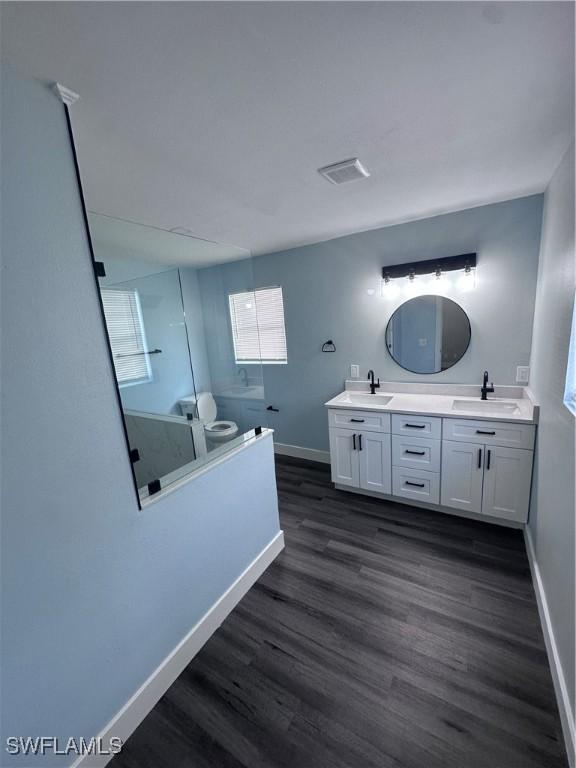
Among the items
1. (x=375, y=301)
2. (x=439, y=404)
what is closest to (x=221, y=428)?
(x=439, y=404)

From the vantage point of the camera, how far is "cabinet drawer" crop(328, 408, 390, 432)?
270 centimetres

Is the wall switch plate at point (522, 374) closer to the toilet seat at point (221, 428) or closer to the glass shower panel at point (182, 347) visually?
the glass shower panel at point (182, 347)

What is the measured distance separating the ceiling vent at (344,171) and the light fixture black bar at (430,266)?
3.97 feet

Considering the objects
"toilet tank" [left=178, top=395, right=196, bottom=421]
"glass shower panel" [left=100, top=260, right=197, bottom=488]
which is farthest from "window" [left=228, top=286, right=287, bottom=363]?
"toilet tank" [left=178, top=395, right=196, bottom=421]

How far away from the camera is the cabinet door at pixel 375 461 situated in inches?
108

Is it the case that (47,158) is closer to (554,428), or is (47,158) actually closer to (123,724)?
(123,724)

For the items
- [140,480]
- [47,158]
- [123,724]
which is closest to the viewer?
[47,158]

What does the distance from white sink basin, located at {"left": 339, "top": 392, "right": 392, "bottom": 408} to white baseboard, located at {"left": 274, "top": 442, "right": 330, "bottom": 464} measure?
2.79 ft

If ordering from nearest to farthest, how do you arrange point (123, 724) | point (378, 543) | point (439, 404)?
1. point (123, 724)
2. point (378, 543)
3. point (439, 404)

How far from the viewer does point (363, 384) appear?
3.26 metres

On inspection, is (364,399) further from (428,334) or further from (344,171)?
(344,171)

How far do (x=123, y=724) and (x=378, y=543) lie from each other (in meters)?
1.75

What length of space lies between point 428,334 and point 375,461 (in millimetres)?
1279

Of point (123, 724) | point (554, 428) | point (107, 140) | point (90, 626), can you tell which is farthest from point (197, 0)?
point (123, 724)
